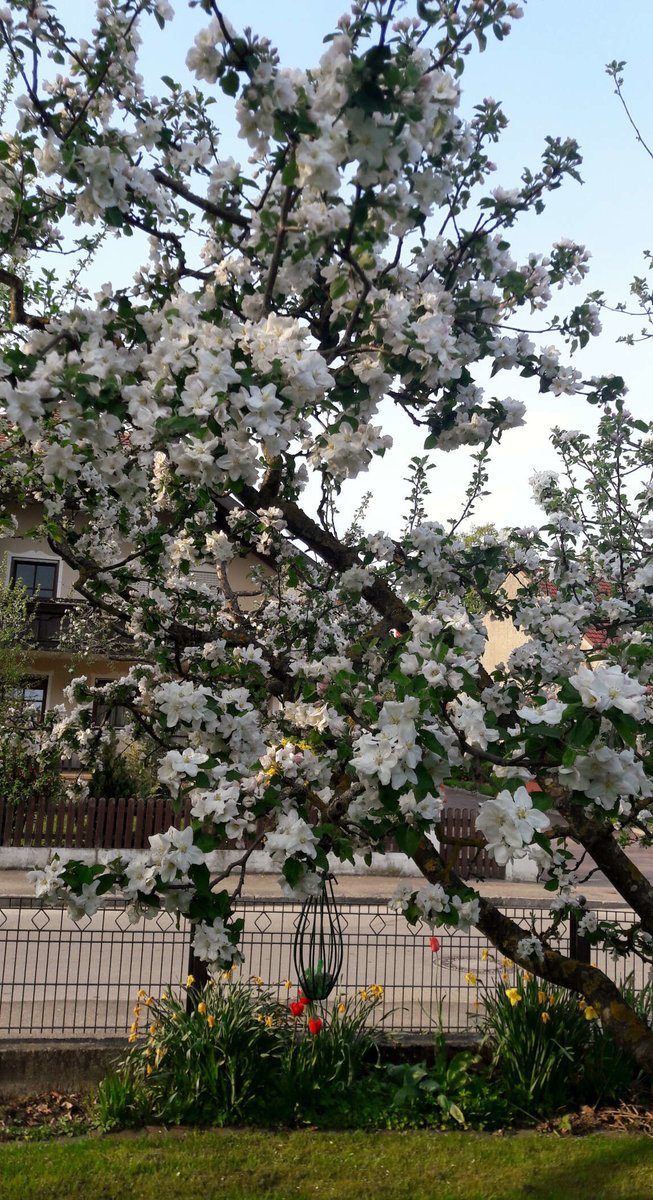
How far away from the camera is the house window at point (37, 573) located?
23406 millimetres

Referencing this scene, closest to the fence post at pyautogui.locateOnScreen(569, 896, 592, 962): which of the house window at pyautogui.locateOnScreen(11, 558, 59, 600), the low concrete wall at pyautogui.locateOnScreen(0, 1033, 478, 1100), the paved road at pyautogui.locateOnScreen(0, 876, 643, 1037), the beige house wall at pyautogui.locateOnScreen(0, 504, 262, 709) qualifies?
the paved road at pyautogui.locateOnScreen(0, 876, 643, 1037)

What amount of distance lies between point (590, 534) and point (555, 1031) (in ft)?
11.0

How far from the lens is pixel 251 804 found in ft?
12.2

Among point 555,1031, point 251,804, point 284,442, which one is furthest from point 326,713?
point 555,1031

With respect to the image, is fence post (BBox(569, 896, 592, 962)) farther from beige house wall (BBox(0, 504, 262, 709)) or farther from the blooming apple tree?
beige house wall (BBox(0, 504, 262, 709))

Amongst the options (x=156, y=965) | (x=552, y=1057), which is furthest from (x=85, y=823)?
(x=552, y=1057)

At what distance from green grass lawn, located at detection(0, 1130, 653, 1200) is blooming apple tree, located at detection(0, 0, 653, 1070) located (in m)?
0.75

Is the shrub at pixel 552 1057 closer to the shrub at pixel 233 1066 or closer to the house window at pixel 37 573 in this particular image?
the shrub at pixel 233 1066

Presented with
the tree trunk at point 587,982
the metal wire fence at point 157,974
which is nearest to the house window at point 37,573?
the metal wire fence at point 157,974

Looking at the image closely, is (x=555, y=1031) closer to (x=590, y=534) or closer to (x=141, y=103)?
(x=590, y=534)

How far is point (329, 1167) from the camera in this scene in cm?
510

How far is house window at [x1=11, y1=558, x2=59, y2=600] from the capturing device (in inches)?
922

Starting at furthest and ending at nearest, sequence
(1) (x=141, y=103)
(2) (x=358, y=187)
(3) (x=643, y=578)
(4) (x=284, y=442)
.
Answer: (3) (x=643, y=578) → (1) (x=141, y=103) → (2) (x=358, y=187) → (4) (x=284, y=442)

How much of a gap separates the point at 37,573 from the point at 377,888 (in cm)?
1302
